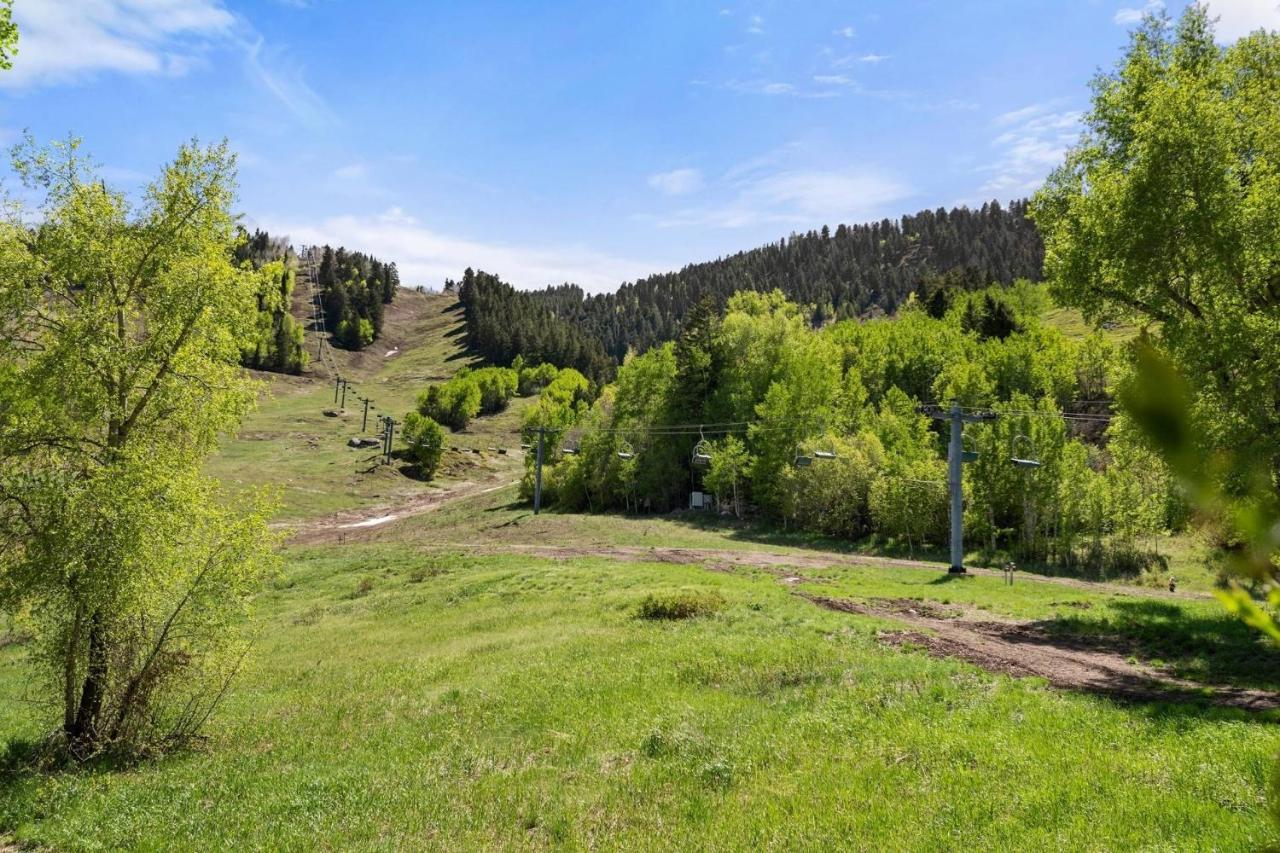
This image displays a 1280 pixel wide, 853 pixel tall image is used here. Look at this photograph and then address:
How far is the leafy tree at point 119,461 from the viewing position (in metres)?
14.6

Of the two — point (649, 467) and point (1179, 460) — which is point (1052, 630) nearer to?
point (1179, 460)

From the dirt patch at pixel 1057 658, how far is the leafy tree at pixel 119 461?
17091 millimetres

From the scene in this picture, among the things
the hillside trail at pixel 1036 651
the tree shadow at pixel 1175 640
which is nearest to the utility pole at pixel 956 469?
the hillside trail at pixel 1036 651

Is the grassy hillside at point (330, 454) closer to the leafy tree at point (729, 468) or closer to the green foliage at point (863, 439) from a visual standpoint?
the green foliage at point (863, 439)

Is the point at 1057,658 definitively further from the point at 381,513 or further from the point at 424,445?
the point at 424,445

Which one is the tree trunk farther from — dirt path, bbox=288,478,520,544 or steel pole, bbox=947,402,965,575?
dirt path, bbox=288,478,520,544

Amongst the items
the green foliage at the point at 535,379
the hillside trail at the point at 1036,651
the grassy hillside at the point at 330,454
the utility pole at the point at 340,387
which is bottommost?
the grassy hillside at the point at 330,454

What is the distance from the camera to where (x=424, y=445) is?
376 feet

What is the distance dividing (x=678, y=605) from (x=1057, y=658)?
11.5 meters

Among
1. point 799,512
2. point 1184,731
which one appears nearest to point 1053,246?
point 1184,731

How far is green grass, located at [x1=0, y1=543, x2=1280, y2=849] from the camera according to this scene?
9.34 meters

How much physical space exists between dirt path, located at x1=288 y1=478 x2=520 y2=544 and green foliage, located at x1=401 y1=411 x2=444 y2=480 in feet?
16.2

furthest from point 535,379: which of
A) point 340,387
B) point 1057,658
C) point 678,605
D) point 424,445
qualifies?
point 1057,658

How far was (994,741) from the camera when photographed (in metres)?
11.4
